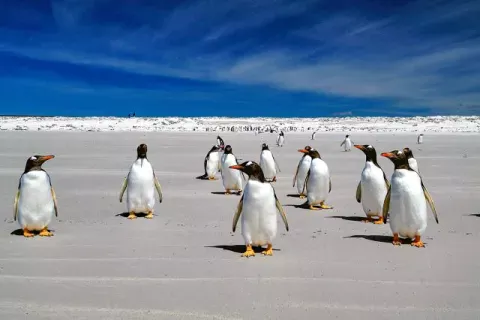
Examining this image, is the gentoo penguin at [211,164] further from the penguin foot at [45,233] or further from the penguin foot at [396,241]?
the penguin foot at [396,241]

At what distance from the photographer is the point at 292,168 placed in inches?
613

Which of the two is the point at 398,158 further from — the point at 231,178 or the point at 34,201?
the point at 231,178

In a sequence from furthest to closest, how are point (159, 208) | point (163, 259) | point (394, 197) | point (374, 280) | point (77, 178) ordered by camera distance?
point (77, 178) < point (159, 208) < point (394, 197) < point (163, 259) < point (374, 280)

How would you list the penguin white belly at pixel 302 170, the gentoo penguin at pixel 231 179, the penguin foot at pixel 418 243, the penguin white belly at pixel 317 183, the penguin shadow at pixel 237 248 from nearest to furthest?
the penguin shadow at pixel 237 248 → the penguin foot at pixel 418 243 → the penguin white belly at pixel 317 183 → the penguin white belly at pixel 302 170 → the gentoo penguin at pixel 231 179

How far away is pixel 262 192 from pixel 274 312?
1812mm

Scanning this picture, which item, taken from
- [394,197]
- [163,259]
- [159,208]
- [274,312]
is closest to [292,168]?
[159,208]

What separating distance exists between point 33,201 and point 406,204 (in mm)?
4483

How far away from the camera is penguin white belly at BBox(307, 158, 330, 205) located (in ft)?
26.3

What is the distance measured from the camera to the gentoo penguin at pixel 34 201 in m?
5.91

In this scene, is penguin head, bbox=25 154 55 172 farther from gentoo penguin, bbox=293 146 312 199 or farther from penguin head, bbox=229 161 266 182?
gentoo penguin, bbox=293 146 312 199

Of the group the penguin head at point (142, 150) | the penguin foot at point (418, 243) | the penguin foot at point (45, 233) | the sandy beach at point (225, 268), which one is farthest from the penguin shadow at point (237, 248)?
the penguin head at point (142, 150)

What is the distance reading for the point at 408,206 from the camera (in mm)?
5520

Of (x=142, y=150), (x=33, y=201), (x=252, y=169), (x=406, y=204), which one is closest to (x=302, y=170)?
(x=142, y=150)

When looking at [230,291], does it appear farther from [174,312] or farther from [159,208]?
[159,208]
